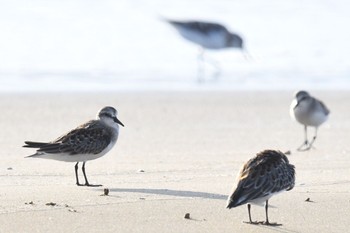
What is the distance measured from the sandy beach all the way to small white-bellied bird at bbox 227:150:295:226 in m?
0.29

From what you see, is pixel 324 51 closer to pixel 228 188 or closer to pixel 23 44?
pixel 23 44

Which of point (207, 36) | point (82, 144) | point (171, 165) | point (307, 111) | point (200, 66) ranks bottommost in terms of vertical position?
point (171, 165)

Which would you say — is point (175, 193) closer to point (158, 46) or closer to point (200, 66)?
point (200, 66)

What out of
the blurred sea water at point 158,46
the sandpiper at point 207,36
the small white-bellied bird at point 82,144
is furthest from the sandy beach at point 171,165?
the sandpiper at point 207,36

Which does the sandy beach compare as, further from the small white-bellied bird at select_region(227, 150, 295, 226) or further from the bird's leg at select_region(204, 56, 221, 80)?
the bird's leg at select_region(204, 56, 221, 80)

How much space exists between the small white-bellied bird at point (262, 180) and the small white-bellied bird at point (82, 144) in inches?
84.5

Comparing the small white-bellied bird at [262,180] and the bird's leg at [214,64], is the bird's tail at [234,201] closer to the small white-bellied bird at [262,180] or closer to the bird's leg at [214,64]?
the small white-bellied bird at [262,180]

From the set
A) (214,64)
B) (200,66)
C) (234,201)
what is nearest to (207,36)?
(214,64)

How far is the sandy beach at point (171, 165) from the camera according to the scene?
24.1 ft

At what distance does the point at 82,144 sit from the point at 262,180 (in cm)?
255

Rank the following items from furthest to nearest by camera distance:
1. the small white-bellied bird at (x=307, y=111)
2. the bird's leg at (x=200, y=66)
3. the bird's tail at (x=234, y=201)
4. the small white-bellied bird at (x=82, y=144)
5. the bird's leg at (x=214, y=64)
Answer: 1. the bird's leg at (x=214, y=64)
2. the bird's leg at (x=200, y=66)
3. the small white-bellied bird at (x=307, y=111)
4. the small white-bellied bird at (x=82, y=144)
5. the bird's tail at (x=234, y=201)

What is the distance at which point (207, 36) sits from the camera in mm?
21703

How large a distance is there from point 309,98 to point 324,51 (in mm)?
9631

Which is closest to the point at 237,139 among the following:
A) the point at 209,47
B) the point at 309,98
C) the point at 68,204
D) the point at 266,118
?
the point at 309,98
